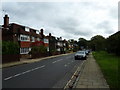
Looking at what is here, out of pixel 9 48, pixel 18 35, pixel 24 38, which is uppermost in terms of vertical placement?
pixel 18 35

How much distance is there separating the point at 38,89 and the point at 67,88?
1.34 m

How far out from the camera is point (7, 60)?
24953 millimetres

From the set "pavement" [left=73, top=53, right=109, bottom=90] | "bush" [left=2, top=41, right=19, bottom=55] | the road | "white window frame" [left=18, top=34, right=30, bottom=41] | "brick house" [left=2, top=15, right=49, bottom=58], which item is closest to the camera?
"pavement" [left=73, top=53, right=109, bottom=90]

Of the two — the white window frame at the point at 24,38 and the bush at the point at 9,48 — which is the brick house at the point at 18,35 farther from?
the bush at the point at 9,48

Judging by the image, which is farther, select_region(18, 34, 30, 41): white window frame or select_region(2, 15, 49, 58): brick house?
select_region(18, 34, 30, 41): white window frame

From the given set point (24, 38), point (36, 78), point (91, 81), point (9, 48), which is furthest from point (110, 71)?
point (24, 38)

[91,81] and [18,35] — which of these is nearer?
[91,81]

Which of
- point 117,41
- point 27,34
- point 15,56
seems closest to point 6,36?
point 27,34

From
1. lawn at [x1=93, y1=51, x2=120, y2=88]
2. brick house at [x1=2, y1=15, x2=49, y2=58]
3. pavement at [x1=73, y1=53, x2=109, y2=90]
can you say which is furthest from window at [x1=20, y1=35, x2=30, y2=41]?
pavement at [x1=73, y1=53, x2=109, y2=90]

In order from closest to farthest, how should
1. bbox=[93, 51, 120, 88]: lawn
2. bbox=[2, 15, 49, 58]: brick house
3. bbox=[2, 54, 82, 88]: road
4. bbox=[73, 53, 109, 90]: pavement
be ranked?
1. bbox=[73, 53, 109, 90]: pavement
2. bbox=[93, 51, 120, 88]: lawn
3. bbox=[2, 54, 82, 88]: road
4. bbox=[2, 15, 49, 58]: brick house

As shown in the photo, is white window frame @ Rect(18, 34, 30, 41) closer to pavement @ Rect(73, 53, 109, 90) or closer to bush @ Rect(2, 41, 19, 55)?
bush @ Rect(2, 41, 19, 55)

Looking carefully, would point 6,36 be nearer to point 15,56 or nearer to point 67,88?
point 15,56

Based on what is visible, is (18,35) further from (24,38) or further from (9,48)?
(9,48)

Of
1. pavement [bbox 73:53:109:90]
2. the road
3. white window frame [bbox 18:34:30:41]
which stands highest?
white window frame [bbox 18:34:30:41]
